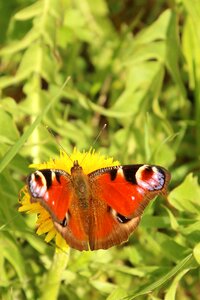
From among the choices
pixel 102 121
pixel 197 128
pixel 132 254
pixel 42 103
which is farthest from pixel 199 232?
pixel 102 121

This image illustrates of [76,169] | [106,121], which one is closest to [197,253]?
[76,169]

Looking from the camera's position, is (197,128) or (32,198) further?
(197,128)

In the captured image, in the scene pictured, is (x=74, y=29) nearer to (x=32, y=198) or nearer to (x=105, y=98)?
(x=105, y=98)

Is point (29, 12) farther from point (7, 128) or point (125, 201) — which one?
point (125, 201)

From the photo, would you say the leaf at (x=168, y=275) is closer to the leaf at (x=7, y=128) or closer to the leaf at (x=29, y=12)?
the leaf at (x=7, y=128)

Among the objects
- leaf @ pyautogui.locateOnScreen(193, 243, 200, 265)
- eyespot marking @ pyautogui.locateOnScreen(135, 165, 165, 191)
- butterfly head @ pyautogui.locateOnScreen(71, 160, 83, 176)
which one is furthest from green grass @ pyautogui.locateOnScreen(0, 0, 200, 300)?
eyespot marking @ pyautogui.locateOnScreen(135, 165, 165, 191)

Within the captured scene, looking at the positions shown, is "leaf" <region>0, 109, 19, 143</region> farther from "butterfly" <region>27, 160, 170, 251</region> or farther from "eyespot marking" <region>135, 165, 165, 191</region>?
"eyespot marking" <region>135, 165, 165, 191</region>
